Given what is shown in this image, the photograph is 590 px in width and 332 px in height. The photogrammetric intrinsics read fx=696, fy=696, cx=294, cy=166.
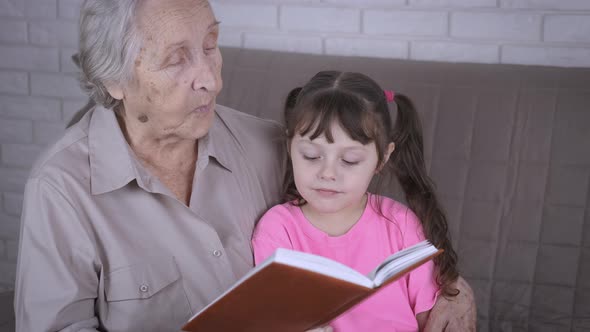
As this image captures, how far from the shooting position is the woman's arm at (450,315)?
5.32 ft

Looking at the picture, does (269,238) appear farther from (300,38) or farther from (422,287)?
(300,38)

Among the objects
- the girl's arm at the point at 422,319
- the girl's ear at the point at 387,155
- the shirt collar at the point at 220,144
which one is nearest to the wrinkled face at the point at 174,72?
the shirt collar at the point at 220,144

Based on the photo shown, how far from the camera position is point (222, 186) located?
66.5 inches

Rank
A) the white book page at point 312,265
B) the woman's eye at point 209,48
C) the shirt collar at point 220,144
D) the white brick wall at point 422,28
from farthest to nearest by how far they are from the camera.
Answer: the white brick wall at point 422,28, the shirt collar at point 220,144, the woman's eye at point 209,48, the white book page at point 312,265

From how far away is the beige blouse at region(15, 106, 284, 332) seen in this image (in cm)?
137

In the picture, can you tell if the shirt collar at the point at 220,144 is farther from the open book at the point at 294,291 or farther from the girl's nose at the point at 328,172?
the open book at the point at 294,291

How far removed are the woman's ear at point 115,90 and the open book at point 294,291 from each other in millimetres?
567

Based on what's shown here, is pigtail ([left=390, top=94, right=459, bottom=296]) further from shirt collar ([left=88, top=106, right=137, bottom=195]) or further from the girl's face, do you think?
shirt collar ([left=88, top=106, right=137, bottom=195])

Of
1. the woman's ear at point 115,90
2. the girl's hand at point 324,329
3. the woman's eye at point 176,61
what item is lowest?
the girl's hand at point 324,329

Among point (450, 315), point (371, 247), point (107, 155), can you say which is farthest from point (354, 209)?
point (107, 155)

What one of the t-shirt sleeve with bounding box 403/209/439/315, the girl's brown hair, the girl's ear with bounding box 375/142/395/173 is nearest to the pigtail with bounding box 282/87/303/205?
the girl's brown hair

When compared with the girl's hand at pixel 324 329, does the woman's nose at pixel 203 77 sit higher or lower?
higher

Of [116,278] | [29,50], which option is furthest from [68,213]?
[29,50]

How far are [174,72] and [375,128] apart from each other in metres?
0.48
